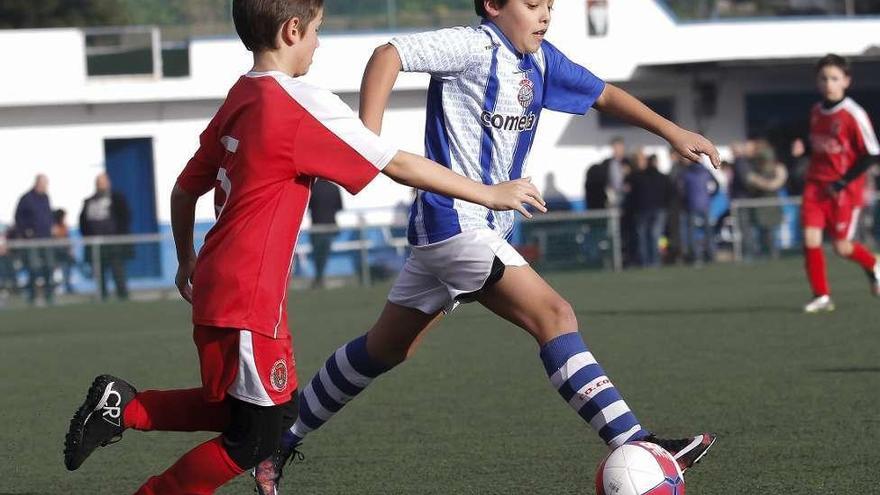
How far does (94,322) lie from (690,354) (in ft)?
26.0

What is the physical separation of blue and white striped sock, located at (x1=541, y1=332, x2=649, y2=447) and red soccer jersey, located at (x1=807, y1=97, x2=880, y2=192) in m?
7.79

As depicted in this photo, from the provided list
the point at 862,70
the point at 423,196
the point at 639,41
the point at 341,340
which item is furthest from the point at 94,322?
the point at 862,70

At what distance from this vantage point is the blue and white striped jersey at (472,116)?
565 cm

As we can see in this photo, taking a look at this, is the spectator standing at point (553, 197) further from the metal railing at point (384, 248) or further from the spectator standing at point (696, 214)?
the spectator standing at point (696, 214)

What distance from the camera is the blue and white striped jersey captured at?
5.65 m

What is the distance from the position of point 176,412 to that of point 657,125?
2227 millimetres

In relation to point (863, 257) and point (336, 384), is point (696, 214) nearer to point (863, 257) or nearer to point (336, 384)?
point (863, 257)

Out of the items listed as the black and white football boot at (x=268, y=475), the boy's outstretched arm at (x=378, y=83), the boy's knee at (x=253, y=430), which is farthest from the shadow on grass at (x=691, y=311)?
the boy's knee at (x=253, y=430)

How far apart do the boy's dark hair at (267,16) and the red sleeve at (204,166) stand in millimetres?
296

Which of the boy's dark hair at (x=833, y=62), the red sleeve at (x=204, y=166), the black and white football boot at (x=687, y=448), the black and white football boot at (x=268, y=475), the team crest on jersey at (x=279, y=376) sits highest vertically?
the boy's dark hair at (x=833, y=62)

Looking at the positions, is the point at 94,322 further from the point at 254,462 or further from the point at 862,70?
the point at 862,70

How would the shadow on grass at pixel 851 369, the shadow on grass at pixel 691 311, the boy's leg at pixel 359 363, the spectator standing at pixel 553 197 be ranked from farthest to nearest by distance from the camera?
the spectator standing at pixel 553 197
the shadow on grass at pixel 691 311
the shadow on grass at pixel 851 369
the boy's leg at pixel 359 363

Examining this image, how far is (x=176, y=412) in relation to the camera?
4695mm

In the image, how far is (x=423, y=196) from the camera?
571cm
